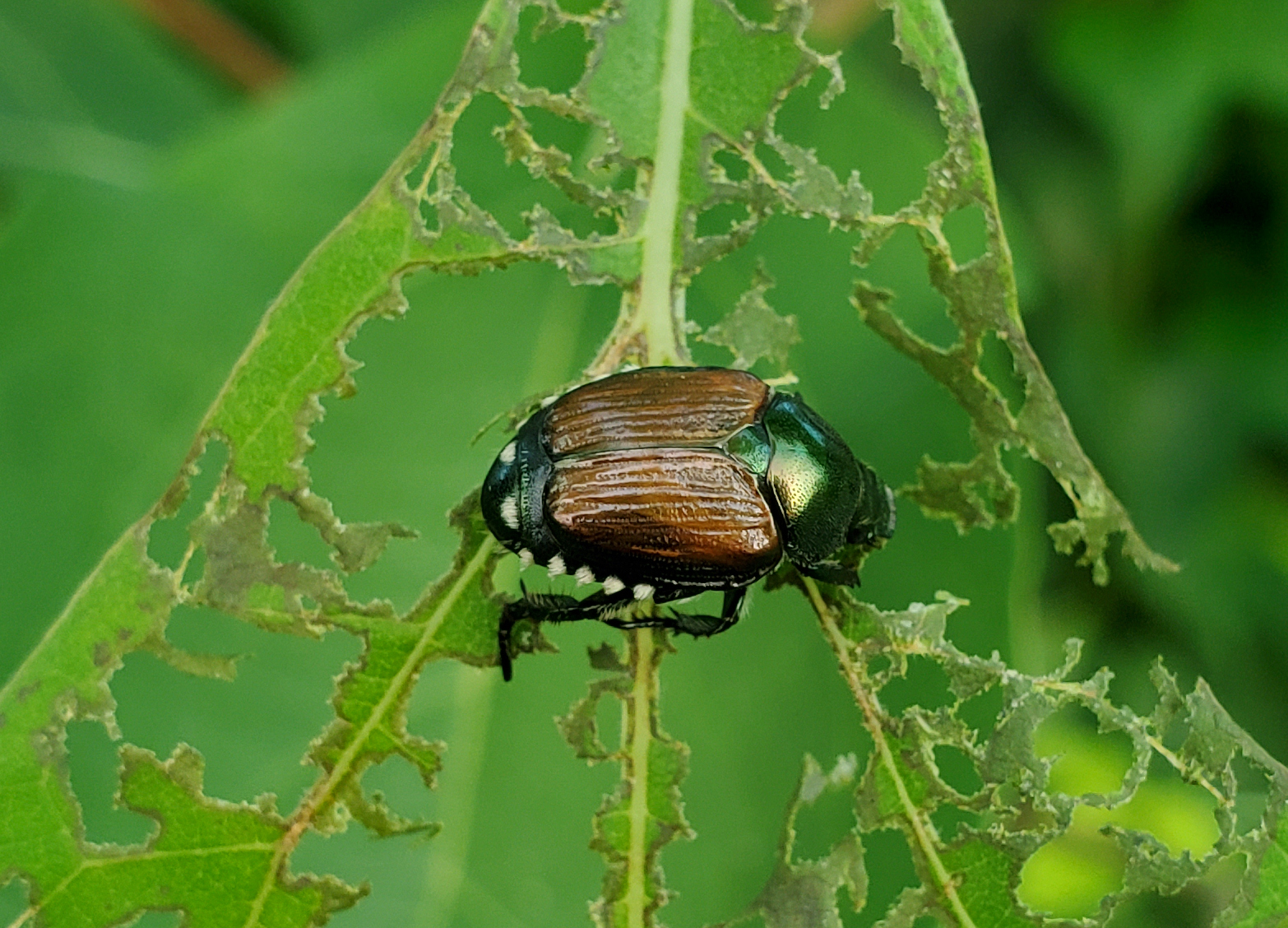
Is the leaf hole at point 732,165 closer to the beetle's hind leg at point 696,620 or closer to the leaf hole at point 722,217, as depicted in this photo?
the leaf hole at point 722,217

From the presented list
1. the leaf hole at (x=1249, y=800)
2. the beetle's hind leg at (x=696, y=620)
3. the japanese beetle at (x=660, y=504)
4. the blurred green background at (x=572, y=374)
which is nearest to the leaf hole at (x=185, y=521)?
the blurred green background at (x=572, y=374)

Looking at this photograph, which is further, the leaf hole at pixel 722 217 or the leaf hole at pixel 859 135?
the leaf hole at pixel 859 135

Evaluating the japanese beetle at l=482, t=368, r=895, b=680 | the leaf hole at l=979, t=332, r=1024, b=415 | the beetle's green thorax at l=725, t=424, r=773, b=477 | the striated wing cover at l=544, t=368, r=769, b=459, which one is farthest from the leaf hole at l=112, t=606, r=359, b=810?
the leaf hole at l=979, t=332, r=1024, b=415

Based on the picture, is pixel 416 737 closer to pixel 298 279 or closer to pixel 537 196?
pixel 298 279

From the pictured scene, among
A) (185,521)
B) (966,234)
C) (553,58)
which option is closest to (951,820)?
(966,234)

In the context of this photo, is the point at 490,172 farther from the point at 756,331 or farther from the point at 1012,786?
the point at 1012,786

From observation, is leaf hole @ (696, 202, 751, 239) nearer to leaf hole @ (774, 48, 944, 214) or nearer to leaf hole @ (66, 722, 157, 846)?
leaf hole @ (774, 48, 944, 214)

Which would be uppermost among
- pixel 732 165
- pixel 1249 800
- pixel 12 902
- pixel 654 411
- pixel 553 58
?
pixel 553 58
